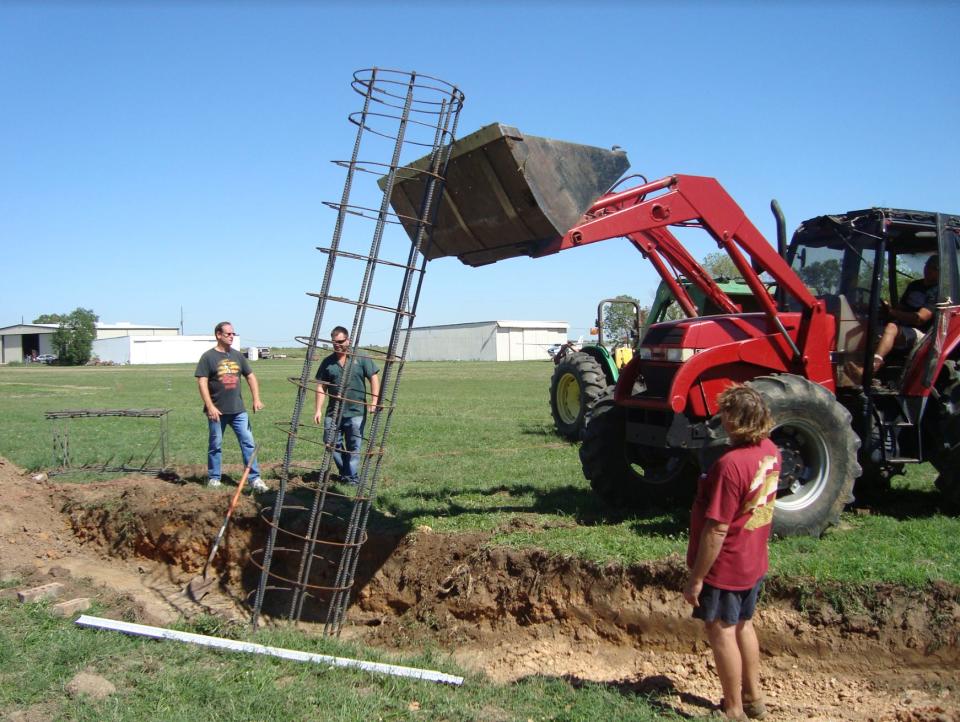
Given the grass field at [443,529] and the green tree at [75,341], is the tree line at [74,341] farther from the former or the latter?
the grass field at [443,529]

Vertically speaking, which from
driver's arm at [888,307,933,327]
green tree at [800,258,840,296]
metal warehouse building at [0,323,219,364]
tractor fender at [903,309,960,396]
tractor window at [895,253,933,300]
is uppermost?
tractor window at [895,253,933,300]

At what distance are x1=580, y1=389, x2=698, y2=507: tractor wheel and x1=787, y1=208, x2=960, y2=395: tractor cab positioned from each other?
168 centimetres

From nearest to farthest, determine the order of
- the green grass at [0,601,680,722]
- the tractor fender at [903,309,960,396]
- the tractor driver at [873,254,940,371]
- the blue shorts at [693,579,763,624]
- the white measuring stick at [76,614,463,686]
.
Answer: the blue shorts at [693,579,763,624], the green grass at [0,601,680,722], the white measuring stick at [76,614,463,686], the tractor fender at [903,309,960,396], the tractor driver at [873,254,940,371]

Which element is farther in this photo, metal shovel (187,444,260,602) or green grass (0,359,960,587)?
metal shovel (187,444,260,602)

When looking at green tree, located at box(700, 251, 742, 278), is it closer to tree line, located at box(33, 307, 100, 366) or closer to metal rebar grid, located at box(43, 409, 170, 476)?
metal rebar grid, located at box(43, 409, 170, 476)

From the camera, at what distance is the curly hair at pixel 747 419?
4.05 m

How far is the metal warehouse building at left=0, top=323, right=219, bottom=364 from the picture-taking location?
72.9 meters

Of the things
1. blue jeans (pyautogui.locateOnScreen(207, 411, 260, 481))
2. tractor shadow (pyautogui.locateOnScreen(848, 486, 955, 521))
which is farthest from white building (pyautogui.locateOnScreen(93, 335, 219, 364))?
tractor shadow (pyautogui.locateOnScreen(848, 486, 955, 521))

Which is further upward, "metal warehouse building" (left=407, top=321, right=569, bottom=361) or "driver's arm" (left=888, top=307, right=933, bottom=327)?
"metal warehouse building" (left=407, top=321, right=569, bottom=361)

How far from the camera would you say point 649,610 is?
592cm

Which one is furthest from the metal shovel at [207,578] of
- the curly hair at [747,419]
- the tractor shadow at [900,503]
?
the tractor shadow at [900,503]

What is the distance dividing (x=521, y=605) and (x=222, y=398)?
4.23 m

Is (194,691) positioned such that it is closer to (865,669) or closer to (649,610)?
(649,610)

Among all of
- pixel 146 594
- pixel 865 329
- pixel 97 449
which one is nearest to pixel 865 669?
pixel 865 329
